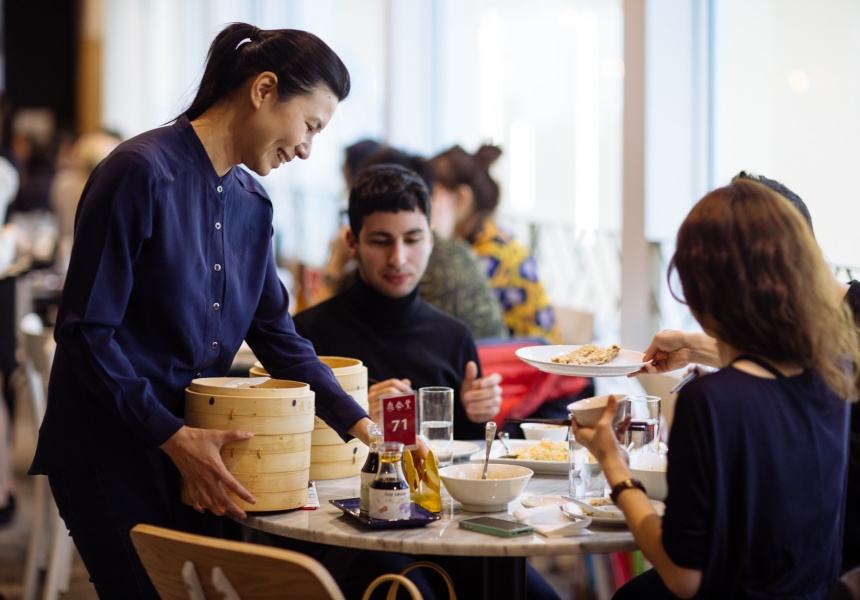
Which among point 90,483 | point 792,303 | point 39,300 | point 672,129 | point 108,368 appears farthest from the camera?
point 39,300

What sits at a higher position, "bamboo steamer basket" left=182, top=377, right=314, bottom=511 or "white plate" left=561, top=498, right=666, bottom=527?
"bamboo steamer basket" left=182, top=377, right=314, bottom=511

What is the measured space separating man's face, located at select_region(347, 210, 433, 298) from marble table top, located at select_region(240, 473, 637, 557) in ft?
3.01

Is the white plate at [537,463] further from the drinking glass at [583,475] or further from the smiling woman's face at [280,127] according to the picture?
the smiling woman's face at [280,127]

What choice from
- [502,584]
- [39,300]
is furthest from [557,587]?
[39,300]

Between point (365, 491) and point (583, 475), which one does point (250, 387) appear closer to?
point (365, 491)

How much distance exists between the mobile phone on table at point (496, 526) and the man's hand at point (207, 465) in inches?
15.4

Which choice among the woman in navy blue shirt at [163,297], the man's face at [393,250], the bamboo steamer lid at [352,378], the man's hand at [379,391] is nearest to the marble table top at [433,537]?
the woman in navy blue shirt at [163,297]

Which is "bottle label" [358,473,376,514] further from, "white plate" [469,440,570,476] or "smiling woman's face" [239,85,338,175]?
"smiling woman's face" [239,85,338,175]

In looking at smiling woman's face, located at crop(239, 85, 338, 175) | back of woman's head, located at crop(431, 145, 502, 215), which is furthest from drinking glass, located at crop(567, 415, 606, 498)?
back of woman's head, located at crop(431, 145, 502, 215)

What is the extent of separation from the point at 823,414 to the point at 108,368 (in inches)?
45.3

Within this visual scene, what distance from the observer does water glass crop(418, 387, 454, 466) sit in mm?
2217

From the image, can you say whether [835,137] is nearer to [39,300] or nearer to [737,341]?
[737,341]

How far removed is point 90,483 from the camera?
173 centimetres

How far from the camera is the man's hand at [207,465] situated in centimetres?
168
